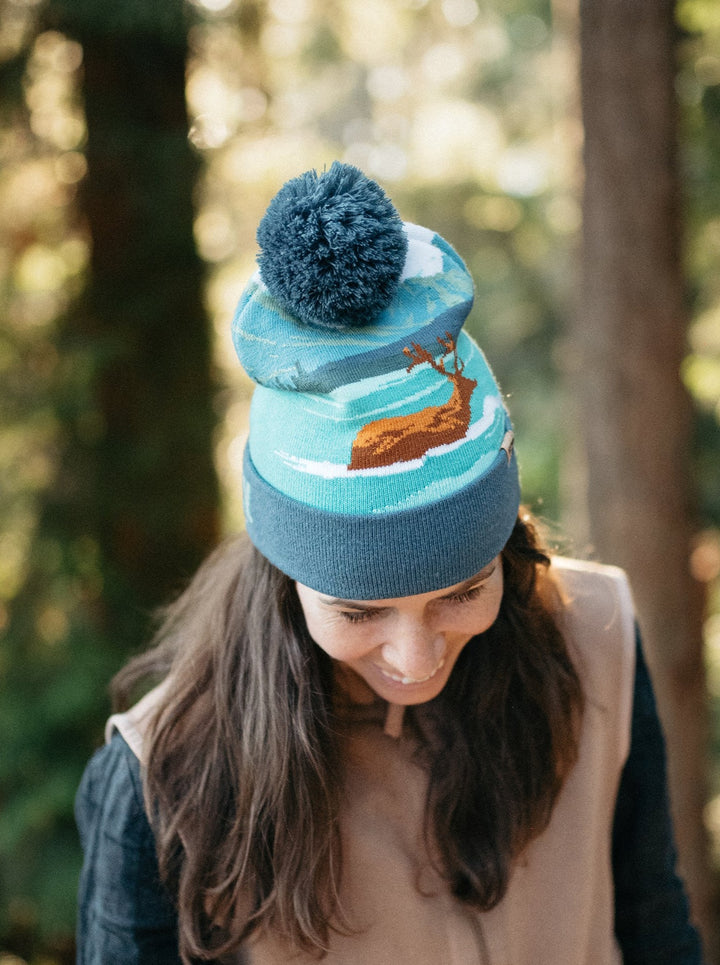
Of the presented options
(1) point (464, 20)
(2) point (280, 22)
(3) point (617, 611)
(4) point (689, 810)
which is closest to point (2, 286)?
(2) point (280, 22)

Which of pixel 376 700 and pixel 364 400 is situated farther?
pixel 376 700

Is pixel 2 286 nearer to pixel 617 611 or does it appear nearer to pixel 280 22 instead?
pixel 280 22

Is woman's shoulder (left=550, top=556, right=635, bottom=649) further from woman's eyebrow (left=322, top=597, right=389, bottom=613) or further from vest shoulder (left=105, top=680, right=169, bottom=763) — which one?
vest shoulder (left=105, top=680, right=169, bottom=763)

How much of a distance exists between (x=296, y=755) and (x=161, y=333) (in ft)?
7.23

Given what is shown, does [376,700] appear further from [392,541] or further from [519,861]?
[392,541]

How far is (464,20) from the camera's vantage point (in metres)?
6.67

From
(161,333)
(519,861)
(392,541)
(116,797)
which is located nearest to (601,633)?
(519,861)

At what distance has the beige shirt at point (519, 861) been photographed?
58.4 inches

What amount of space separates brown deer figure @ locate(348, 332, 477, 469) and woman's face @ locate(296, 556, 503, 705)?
222 mm

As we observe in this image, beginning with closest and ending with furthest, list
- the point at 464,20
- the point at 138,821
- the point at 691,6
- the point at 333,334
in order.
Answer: the point at 333,334 < the point at 138,821 < the point at 691,6 < the point at 464,20

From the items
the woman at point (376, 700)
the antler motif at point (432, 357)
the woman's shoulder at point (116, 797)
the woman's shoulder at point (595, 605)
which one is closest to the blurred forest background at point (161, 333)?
the woman's shoulder at point (595, 605)

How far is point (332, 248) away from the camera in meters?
1.14

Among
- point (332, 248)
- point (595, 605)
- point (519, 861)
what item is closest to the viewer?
point (332, 248)

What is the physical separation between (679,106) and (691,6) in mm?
641
